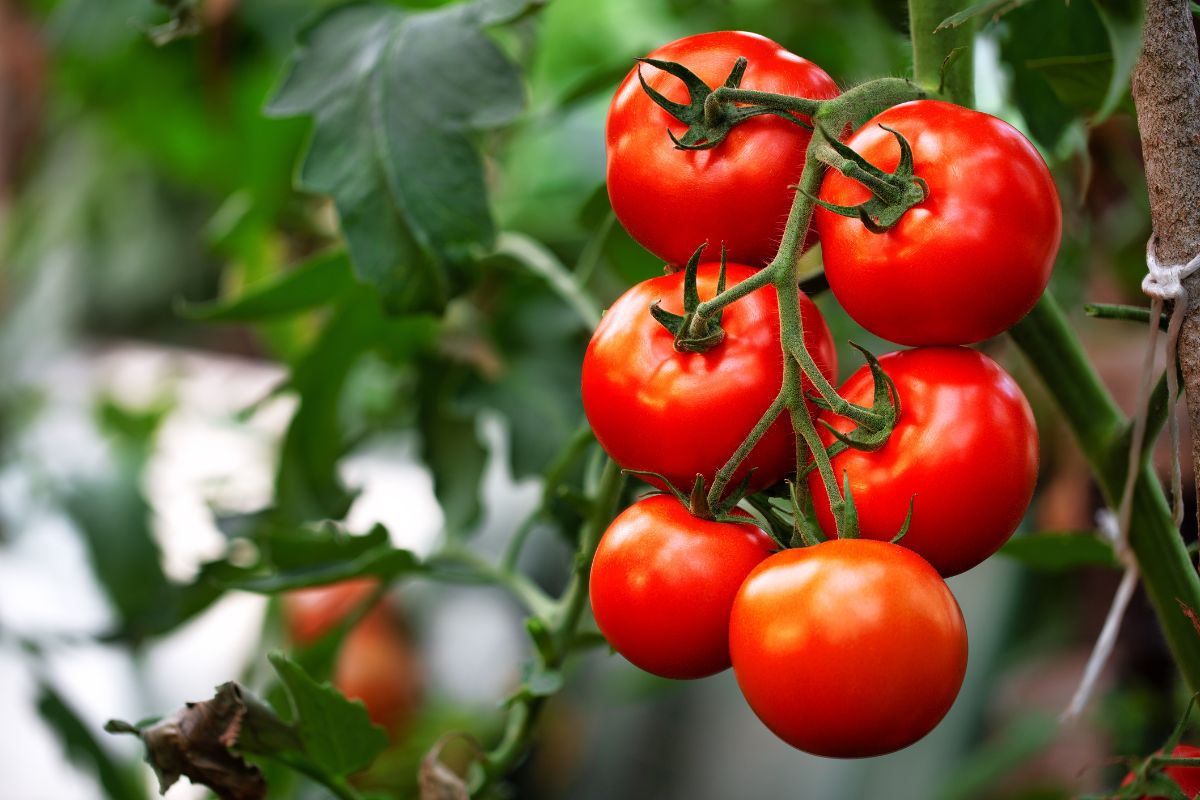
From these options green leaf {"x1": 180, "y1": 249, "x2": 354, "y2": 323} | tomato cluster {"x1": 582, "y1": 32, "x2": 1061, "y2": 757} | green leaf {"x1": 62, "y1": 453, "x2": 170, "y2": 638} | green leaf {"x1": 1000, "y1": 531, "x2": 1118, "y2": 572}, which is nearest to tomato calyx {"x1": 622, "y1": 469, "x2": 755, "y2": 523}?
tomato cluster {"x1": 582, "y1": 32, "x2": 1061, "y2": 757}

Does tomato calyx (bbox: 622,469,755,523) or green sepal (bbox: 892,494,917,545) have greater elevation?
green sepal (bbox: 892,494,917,545)

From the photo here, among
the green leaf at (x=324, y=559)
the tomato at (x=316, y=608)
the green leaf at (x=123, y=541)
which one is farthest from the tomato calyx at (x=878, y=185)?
the tomato at (x=316, y=608)

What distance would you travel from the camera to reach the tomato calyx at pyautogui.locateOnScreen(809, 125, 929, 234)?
0.25 meters

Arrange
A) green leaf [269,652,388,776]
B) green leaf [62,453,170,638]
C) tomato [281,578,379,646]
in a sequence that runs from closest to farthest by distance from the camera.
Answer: green leaf [269,652,388,776] → green leaf [62,453,170,638] → tomato [281,578,379,646]

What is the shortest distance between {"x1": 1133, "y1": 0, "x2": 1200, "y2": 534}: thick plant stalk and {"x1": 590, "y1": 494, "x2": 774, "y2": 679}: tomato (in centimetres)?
12

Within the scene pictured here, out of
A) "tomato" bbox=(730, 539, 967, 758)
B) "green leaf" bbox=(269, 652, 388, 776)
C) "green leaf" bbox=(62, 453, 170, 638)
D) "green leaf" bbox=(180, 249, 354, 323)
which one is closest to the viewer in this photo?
"tomato" bbox=(730, 539, 967, 758)

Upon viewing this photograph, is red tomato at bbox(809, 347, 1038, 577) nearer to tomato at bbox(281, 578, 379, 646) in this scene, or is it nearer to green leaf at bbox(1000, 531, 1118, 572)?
green leaf at bbox(1000, 531, 1118, 572)

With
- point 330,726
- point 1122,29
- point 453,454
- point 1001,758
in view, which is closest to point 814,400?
point 1122,29

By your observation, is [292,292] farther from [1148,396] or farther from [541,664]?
[1148,396]

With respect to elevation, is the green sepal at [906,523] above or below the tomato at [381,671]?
above

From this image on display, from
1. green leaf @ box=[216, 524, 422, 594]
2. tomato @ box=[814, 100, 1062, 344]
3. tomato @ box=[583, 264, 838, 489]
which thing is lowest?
green leaf @ box=[216, 524, 422, 594]

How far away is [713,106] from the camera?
27cm

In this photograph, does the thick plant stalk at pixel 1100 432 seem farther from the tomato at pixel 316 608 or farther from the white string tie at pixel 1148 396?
the tomato at pixel 316 608

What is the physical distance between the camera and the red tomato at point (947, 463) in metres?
0.26
